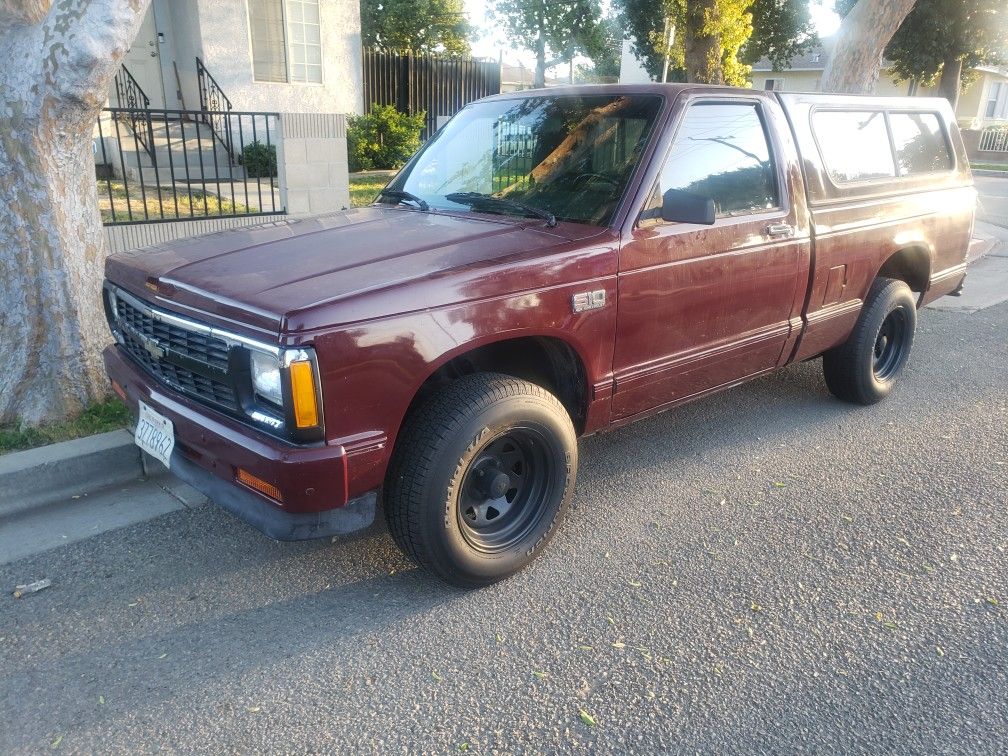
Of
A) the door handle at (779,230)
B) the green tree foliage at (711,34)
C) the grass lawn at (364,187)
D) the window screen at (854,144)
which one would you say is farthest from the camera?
the green tree foliage at (711,34)

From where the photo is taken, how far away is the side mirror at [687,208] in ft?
10.6

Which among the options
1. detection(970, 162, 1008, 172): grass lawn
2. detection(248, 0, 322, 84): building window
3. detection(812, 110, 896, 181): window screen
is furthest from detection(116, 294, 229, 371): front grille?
detection(970, 162, 1008, 172): grass lawn

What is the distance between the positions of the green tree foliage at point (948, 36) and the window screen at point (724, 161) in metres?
27.6

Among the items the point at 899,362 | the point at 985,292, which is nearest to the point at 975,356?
the point at 899,362

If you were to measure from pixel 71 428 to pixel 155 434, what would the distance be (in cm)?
136

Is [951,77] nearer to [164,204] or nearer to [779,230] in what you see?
[164,204]

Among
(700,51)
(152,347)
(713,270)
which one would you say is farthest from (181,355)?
(700,51)

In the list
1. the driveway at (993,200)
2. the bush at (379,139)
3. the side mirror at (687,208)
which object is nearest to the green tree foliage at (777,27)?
the driveway at (993,200)

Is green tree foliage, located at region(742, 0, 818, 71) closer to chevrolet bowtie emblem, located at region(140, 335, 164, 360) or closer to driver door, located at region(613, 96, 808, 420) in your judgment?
driver door, located at region(613, 96, 808, 420)

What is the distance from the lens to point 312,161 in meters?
7.65

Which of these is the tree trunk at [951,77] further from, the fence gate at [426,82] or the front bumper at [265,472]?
the front bumper at [265,472]

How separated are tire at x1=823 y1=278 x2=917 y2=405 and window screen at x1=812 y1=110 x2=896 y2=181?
0.72 m

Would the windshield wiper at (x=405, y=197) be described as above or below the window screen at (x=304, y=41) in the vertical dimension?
below

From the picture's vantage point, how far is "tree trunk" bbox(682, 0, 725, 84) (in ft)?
53.1
